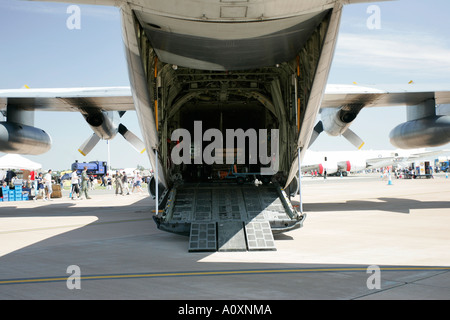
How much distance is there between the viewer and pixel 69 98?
14.2 m

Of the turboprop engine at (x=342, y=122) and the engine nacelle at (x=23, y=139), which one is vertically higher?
the turboprop engine at (x=342, y=122)

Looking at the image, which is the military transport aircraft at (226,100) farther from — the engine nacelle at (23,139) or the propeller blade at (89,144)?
the propeller blade at (89,144)

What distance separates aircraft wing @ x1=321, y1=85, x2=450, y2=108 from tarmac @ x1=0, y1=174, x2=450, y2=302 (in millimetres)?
5189

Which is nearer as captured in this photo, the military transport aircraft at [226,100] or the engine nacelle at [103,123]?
the military transport aircraft at [226,100]

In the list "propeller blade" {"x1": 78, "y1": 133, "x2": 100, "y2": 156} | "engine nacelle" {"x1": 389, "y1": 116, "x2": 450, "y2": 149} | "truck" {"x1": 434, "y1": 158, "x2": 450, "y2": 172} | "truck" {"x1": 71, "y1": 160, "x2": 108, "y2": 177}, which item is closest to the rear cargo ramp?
"engine nacelle" {"x1": 389, "y1": 116, "x2": 450, "y2": 149}

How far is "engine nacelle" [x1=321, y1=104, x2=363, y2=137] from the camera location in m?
15.2

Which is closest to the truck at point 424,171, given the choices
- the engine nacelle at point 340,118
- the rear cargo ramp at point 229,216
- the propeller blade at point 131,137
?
the engine nacelle at point 340,118

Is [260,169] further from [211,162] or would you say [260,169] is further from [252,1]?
[252,1]

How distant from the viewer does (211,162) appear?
15258mm

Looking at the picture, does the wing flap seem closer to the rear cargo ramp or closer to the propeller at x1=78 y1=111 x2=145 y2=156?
the rear cargo ramp

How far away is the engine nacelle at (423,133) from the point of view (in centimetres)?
1378

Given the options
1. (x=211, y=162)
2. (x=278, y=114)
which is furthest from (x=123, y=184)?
(x=278, y=114)

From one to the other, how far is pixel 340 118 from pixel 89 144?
10394 mm

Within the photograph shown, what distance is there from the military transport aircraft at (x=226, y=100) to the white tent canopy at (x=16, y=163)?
50.7 ft
